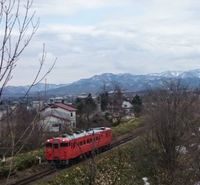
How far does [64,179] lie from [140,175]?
323cm

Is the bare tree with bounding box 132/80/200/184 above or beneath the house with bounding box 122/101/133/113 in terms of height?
above

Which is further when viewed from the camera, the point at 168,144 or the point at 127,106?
the point at 127,106

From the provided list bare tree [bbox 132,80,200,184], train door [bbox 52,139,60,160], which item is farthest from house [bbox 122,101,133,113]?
bare tree [bbox 132,80,200,184]

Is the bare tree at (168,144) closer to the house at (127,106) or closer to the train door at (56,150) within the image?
the train door at (56,150)

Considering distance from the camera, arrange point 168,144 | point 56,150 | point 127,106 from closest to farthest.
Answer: point 168,144 < point 56,150 < point 127,106

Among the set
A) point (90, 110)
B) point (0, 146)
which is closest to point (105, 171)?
point (0, 146)

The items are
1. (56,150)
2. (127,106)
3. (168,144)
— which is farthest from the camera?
(127,106)

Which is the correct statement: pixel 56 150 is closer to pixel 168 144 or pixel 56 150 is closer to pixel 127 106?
pixel 168 144

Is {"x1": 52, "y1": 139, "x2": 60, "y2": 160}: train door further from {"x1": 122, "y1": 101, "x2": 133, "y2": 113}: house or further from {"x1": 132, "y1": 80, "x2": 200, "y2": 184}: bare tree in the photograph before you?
{"x1": 122, "y1": 101, "x2": 133, "y2": 113}: house

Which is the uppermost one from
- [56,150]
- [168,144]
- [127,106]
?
[168,144]

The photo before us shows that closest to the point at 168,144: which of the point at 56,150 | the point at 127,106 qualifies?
the point at 56,150

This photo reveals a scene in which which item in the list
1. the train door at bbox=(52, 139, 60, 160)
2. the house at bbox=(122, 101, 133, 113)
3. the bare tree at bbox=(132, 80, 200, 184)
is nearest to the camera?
the bare tree at bbox=(132, 80, 200, 184)

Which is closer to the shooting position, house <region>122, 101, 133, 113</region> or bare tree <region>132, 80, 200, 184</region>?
bare tree <region>132, 80, 200, 184</region>

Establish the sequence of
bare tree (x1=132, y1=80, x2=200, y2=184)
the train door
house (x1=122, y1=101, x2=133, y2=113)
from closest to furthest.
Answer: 1. bare tree (x1=132, y1=80, x2=200, y2=184)
2. the train door
3. house (x1=122, y1=101, x2=133, y2=113)
